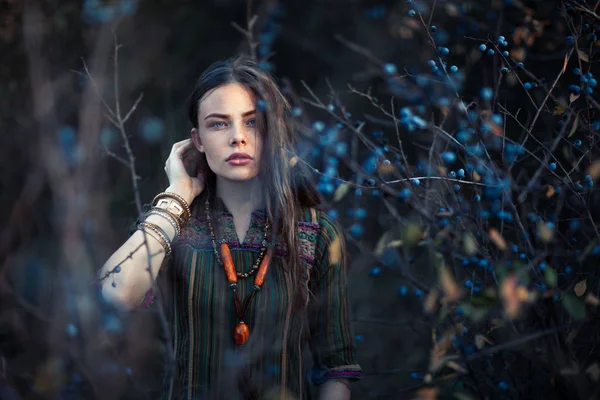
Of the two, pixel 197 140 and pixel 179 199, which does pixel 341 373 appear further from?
pixel 197 140

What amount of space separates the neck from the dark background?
18 cm

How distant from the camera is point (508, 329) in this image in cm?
140

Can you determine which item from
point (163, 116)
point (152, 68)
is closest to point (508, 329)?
point (163, 116)

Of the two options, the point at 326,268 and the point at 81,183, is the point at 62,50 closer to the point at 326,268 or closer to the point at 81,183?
the point at 326,268

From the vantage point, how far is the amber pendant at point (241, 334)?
5.12 ft

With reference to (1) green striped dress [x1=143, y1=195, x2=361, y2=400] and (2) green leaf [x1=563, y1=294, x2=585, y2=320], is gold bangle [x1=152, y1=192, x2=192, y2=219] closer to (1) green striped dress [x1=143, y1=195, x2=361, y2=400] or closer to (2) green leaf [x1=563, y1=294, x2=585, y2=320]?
(1) green striped dress [x1=143, y1=195, x2=361, y2=400]

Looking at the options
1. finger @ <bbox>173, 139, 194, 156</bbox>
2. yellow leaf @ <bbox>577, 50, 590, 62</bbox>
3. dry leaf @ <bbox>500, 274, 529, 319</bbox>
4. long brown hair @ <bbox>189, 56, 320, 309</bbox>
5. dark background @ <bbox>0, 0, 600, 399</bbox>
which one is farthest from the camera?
finger @ <bbox>173, 139, 194, 156</bbox>

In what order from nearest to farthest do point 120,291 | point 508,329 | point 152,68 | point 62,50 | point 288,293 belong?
point 508,329 → point 120,291 → point 288,293 → point 62,50 → point 152,68

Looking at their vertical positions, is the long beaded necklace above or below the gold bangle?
below

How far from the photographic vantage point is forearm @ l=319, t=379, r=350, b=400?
5.43ft

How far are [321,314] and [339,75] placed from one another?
1678 millimetres

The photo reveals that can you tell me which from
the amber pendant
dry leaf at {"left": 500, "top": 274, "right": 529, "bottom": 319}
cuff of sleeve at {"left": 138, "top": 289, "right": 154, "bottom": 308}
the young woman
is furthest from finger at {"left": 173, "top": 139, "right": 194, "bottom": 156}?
dry leaf at {"left": 500, "top": 274, "right": 529, "bottom": 319}

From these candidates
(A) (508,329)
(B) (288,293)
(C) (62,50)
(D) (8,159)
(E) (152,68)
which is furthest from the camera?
(E) (152,68)

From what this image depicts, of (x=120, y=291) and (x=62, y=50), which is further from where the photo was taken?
(x=62, y=50)
